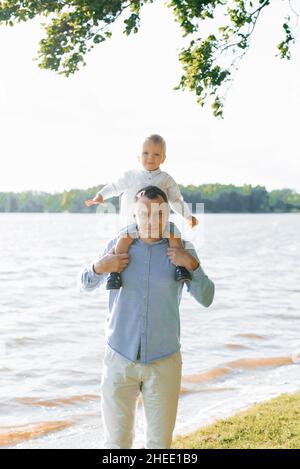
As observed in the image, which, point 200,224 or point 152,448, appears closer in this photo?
point 152,448

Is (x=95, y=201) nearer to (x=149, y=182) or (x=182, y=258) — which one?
(x=149, y=182)

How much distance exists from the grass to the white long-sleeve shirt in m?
2.29

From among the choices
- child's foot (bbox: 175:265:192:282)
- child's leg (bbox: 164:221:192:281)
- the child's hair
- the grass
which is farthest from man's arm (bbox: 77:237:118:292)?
the grass

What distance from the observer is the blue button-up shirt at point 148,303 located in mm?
3930

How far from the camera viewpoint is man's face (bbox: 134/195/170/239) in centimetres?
395

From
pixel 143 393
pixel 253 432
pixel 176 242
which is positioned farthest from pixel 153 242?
pixel 253 432

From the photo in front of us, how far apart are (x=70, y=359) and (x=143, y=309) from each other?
1024 cm

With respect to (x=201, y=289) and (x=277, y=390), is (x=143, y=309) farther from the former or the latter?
(x=277, y=390)

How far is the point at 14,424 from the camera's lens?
9.27 metres

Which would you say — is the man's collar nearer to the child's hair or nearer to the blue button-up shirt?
the blue button-up shirt

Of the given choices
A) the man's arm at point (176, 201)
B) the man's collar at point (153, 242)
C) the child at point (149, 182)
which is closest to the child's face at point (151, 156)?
the child at point (149, 182)

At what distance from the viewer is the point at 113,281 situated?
12.8 feet

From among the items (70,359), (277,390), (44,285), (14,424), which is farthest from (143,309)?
(44,285)

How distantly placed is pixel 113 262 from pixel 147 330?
411 millimetres
